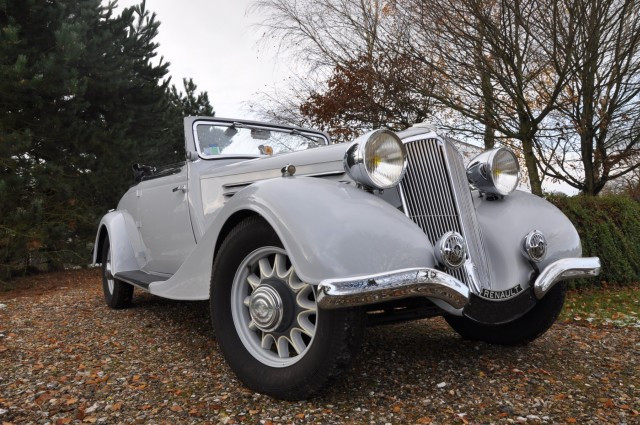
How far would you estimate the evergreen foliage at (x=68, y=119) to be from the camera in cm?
732

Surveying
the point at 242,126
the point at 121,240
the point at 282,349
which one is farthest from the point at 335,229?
the point at 121,240

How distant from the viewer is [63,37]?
7.25m

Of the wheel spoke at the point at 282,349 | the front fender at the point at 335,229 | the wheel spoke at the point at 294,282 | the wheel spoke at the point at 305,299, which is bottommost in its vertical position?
the wheel spoke at the point at 282,349

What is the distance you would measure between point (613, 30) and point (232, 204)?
22.4 feet

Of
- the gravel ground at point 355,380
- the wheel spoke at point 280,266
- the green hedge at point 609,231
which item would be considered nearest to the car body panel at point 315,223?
the wheel spoke at point 280,266

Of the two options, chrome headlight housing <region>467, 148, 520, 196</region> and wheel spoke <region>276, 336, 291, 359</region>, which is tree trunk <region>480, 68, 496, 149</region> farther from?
wheel spoke <region>276, 336, 291, 359</region>

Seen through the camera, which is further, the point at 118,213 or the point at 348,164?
the point at 118,213

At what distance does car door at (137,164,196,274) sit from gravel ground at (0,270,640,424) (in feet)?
1.92

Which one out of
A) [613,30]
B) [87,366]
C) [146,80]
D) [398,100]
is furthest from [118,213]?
[613,30]

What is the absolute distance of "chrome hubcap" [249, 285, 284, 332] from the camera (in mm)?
2213

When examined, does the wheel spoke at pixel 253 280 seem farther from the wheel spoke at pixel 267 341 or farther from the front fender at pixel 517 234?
the front fender at pixel 517 234

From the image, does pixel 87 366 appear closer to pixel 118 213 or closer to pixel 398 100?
pixel 118 213

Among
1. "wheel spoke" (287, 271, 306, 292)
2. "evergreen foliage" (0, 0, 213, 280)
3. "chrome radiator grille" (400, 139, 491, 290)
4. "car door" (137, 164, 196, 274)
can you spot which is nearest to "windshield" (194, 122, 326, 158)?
"car door" (137, 164, 196, 274)

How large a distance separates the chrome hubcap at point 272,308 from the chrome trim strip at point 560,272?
1140mm
